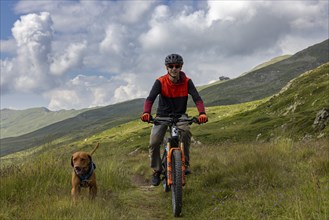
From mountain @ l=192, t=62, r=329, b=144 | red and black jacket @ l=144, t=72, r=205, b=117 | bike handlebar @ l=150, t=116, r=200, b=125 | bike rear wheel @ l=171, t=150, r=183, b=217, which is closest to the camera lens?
bike rear wheel @ l=171, t=150, r=183, b=217

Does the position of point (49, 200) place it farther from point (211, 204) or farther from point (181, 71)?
point (181, 71)

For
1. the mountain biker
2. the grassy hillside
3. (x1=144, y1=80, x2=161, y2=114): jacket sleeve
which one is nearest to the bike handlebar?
the mountain biker

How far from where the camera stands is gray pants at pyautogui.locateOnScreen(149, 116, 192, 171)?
8252 millimetres

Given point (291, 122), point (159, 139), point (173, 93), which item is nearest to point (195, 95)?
point (173, 93)

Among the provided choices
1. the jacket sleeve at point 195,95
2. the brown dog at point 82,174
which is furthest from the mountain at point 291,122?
the brown dog at point 82,174

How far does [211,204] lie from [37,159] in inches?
186

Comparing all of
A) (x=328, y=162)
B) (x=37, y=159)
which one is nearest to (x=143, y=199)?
(x=37, y=159)

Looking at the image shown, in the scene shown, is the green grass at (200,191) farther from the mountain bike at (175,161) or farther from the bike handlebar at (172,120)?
the bike handlebar at (172,120)

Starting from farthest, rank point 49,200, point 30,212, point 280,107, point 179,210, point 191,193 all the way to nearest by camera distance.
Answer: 1. point 280,107
2. point 191,193
3. point 179,210
4. point 49,200
5. point 30,212

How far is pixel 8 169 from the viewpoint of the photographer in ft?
27.8

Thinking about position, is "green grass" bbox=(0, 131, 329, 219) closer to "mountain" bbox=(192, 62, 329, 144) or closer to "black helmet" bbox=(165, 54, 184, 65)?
"black helmet" bbox=(165, 54, 184, 65)

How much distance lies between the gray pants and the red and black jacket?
1.46ft

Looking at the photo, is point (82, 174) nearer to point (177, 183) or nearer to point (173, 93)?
point (177, 183)

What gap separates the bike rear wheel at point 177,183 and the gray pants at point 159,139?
75cm
